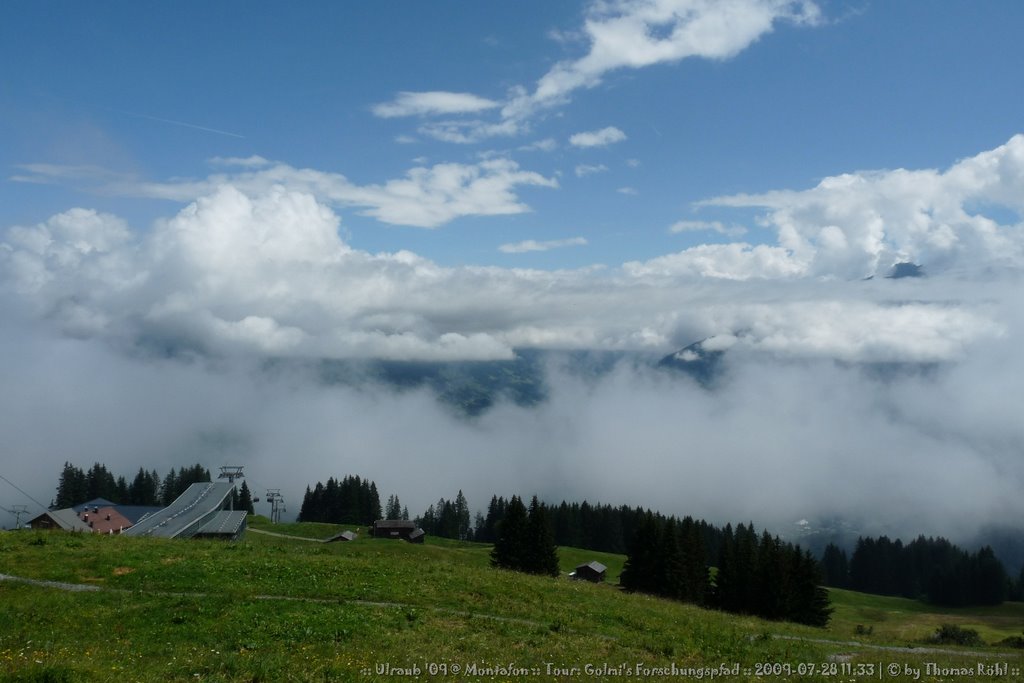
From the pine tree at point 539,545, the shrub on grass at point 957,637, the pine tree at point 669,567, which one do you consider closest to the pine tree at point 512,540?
the pine tree at point 539,545

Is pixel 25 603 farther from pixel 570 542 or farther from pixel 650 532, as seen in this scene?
pixel 570 542

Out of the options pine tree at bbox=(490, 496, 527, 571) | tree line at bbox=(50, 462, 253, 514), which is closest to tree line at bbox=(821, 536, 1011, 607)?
pine tree at bbox=(490, 496, 527, 571)

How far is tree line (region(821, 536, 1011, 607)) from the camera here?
144m

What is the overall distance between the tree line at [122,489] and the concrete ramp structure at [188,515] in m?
19.5

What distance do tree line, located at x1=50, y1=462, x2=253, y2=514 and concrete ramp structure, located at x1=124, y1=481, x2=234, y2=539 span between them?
19482mm

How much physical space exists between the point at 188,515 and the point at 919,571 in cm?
16736

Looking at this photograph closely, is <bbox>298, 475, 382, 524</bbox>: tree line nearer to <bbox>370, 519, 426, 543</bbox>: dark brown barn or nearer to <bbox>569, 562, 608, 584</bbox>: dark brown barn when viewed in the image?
<bbox>370, 519, 426, 543</bbox>: dark brown barn

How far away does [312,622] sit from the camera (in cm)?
2455

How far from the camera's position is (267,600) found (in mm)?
26859

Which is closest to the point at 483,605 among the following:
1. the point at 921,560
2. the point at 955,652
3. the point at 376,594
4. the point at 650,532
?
the point at 376,594

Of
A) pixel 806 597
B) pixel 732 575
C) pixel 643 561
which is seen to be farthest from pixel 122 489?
pixel 806 597

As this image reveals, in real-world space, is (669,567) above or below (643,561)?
below

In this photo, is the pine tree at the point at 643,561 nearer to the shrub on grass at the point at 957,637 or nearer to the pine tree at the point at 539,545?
the pine tree at the point at 539,545

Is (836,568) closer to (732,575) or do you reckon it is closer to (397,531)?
(397,531)
